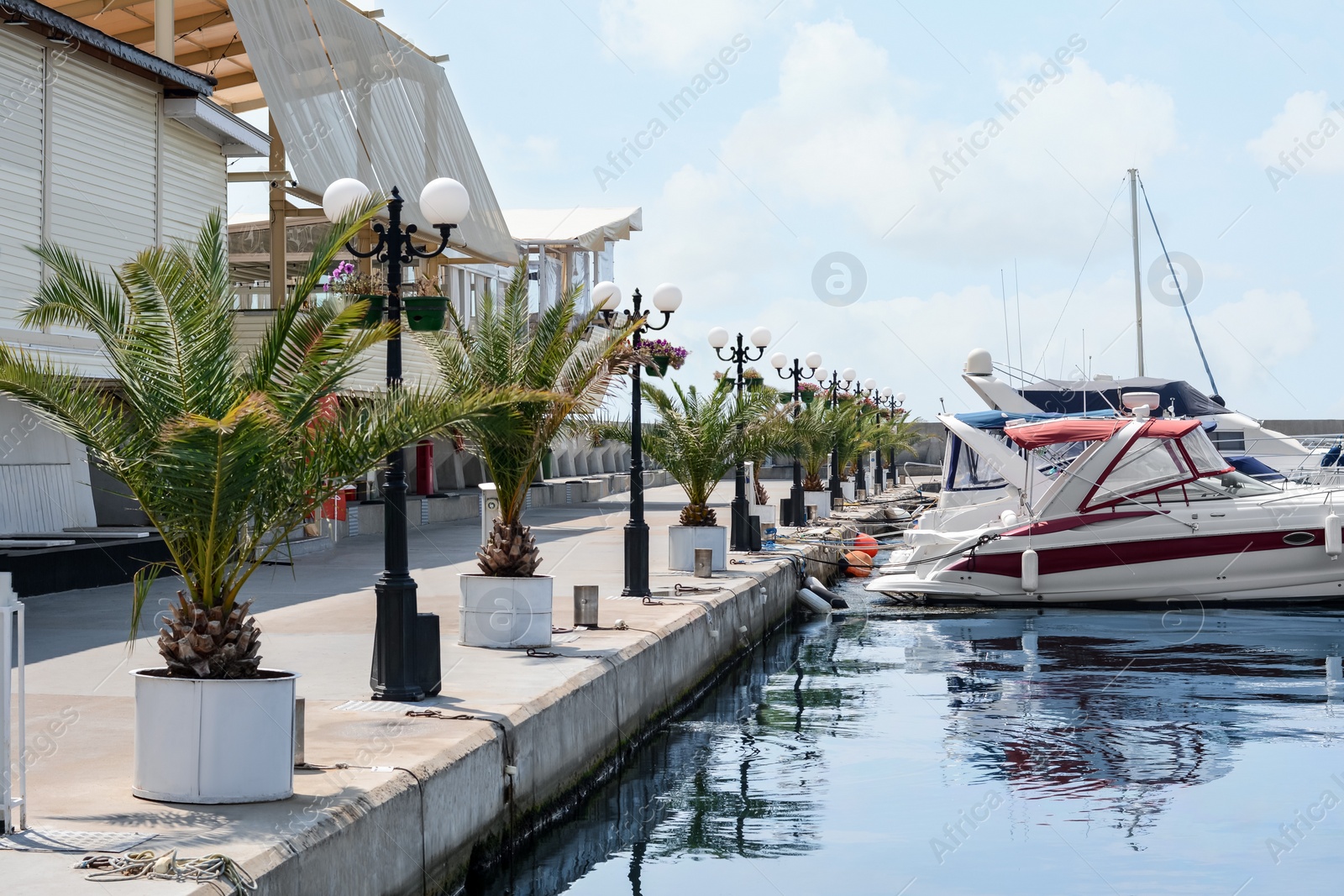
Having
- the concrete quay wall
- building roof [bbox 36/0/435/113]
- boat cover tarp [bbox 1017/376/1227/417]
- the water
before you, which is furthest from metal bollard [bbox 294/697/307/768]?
boat cover tarp [bbox 1017/376/1227/417]

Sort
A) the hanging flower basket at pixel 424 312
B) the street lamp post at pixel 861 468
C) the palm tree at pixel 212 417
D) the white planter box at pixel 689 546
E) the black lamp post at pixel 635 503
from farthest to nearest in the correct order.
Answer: the street lamp post at pixel 861 468 < the white planter box at pixel 689 546 < the black lamp post at pixel 635 503 < the hanging flower basket at pixel 424 312 < the palm tree at pixel 212 417

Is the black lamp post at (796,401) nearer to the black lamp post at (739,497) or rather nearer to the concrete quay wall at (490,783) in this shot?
the black lamp post at (739,497)

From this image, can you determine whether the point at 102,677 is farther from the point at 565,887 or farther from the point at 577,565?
the point at 577,565

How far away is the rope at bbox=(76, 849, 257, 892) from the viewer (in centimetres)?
547

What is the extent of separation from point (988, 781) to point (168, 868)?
766 cm

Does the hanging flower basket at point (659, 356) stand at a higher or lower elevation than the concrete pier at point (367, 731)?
higher

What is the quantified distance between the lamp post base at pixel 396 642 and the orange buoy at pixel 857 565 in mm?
18222

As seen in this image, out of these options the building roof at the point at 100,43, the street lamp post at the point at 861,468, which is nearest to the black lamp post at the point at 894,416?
the street lamp post at the point at 861,468

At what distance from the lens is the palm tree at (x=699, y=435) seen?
2184 cm

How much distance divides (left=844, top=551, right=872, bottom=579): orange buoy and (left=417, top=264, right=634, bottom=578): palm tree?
13909mm

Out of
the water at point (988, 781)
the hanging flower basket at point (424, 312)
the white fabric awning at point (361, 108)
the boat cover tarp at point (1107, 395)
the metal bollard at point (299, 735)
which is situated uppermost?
the white fabric awning at point (361, 108)

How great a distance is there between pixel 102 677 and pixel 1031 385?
2601 cm

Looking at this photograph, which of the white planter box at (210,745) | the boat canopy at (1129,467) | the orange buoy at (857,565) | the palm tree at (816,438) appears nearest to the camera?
the white planter box at (210,745)

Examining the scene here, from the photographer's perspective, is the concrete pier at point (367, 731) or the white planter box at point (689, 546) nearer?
the concrete pier at point (367, 731)
